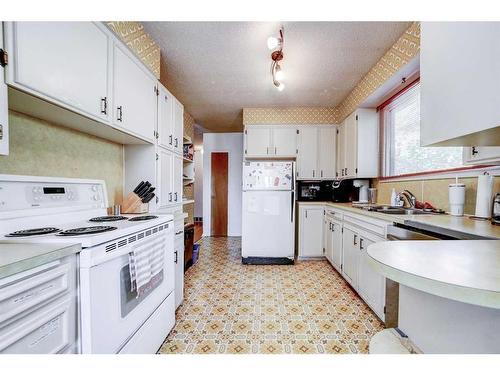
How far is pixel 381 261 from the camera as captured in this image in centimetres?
67

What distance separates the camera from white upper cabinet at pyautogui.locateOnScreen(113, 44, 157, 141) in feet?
5.03

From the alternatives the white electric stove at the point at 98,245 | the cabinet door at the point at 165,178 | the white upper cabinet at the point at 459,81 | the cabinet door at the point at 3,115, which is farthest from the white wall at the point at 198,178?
the white upper cabinet at the point at 459,81

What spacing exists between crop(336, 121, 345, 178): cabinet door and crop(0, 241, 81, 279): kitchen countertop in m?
3.47

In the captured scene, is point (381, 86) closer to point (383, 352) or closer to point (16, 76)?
point (383, 352)

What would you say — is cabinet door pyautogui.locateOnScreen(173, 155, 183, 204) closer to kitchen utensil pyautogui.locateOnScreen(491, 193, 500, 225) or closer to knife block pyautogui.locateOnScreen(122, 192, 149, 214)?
knife block pyautogui.locateOnScreen(122, 192, 149, 214)

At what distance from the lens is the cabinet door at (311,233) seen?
3.51 metres

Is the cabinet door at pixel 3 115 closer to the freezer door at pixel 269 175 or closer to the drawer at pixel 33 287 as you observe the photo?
the drawer at pixel 33 287

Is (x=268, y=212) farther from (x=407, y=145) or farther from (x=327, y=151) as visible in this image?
(x=407, y=145)

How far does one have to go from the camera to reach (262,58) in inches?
93.4

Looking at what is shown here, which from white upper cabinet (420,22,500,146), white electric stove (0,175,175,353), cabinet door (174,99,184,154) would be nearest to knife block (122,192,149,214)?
white electric stove (0,175,175,353)

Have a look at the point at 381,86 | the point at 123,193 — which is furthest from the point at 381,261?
the point at 381,86

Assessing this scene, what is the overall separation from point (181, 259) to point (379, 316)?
1799 mm

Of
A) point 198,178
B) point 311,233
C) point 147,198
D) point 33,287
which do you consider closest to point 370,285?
point 311,233

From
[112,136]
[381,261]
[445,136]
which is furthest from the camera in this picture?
[112,136]
